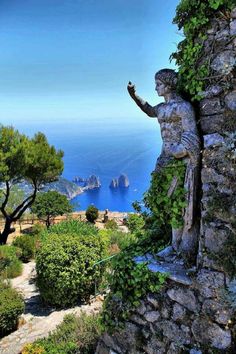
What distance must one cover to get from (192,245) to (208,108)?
58.1 inches

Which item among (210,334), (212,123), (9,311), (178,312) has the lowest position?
(9,311)

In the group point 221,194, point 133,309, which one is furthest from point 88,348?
point 221,194

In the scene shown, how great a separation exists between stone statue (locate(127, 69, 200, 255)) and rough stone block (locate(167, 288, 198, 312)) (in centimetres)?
42

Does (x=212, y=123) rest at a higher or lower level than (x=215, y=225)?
higher

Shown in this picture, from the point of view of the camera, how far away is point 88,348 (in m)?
5.61

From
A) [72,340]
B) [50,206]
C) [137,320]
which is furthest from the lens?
[50,206]

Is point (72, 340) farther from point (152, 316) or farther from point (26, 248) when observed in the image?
point (26, 248)

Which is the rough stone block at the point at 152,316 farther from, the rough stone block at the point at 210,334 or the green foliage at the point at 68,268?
the green foliage at the point at 68,268

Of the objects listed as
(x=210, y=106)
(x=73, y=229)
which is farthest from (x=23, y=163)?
(x=210, y=106)

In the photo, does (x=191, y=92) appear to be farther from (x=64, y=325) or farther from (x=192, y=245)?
(x=64, y=325)

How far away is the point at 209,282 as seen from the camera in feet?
11.6

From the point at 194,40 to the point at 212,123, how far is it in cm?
89

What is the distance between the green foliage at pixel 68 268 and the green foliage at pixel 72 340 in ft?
5.62

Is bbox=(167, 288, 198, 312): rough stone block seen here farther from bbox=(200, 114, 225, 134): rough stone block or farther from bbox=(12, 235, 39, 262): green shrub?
bbox=(12, 235, 39, 262): green shrub
